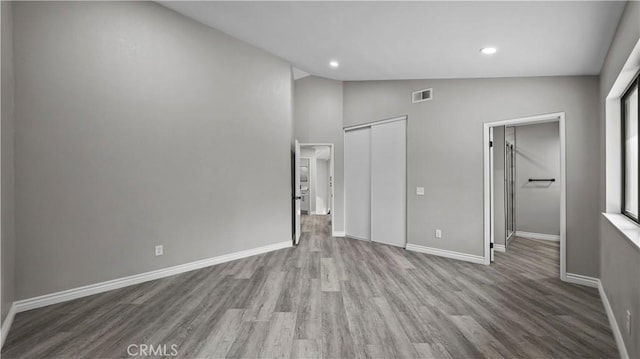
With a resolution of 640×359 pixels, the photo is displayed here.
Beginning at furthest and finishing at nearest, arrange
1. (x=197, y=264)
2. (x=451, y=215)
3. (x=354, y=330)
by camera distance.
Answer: (x=451, y=215) → (x=197, y=264) → (x=354, y=330)

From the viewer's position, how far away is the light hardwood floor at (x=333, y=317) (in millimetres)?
1988

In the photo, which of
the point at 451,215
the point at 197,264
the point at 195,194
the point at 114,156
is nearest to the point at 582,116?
the point at 451,215

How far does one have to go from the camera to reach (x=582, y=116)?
344 cm

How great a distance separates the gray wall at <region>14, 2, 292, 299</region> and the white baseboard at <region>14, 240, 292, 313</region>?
0.19 ft

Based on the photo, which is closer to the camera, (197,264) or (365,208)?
(197,264)

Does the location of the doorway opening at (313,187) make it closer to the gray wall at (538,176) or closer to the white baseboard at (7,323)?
the gray wall at (538,176)

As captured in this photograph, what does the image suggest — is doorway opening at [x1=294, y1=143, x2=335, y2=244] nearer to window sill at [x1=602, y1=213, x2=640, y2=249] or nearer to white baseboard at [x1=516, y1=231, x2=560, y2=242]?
white baseboard at [x1=516, y1=231, x2=560, y2=242]

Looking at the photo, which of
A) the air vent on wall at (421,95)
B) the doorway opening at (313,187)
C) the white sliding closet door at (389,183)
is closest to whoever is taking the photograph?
the air vent on wall at (421,95)

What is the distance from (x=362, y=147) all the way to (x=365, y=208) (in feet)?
3.89

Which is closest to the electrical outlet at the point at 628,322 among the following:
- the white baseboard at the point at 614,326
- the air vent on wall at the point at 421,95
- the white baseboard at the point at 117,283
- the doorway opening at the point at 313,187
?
the white baseboard at the point at 614,326

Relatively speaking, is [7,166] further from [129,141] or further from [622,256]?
[622,256]

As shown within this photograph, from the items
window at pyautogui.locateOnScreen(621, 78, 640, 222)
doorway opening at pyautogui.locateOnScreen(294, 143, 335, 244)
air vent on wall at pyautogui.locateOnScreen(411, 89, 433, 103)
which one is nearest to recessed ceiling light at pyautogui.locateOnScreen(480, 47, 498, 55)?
air vent on wall at pyautogui.locateOnScreen(411, 89, 433, 103)

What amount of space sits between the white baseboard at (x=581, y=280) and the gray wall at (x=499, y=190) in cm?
136

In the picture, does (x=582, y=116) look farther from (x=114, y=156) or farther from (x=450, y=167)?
(x=114, y=156)
